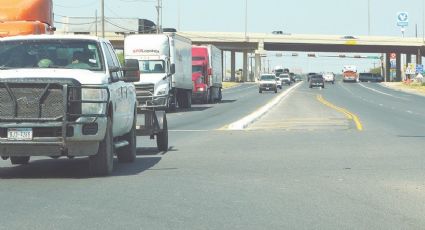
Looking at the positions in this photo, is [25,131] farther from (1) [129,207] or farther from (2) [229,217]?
(2) [229,217]

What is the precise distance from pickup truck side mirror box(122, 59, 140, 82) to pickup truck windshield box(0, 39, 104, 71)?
44 centimetres

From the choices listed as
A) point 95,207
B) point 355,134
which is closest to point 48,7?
point 355,134

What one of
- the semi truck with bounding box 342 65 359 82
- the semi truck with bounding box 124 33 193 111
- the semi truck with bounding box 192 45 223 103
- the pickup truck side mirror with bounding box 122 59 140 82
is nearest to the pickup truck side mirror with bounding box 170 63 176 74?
the semi truck with bounding box 124 33 193 111

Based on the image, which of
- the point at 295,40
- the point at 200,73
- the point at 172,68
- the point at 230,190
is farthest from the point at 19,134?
the point at 295,40

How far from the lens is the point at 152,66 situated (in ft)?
123

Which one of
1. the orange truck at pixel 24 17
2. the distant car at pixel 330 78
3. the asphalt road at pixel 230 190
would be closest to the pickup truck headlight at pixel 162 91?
the orange truck at pixel 24 17

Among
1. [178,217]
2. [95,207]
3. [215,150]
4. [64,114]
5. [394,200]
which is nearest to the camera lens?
[178,217]

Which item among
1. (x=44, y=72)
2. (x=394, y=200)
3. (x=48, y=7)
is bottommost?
(x=394, y=200)

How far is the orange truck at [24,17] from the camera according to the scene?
21.3m

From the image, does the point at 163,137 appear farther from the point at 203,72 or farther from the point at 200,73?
the point at 203,72

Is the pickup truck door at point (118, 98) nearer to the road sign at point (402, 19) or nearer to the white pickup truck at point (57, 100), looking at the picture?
the white pickup truck at point (57, 100)

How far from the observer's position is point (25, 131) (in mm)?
11852

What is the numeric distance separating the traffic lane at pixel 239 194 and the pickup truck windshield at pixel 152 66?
20293mm

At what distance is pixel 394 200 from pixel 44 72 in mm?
5462
